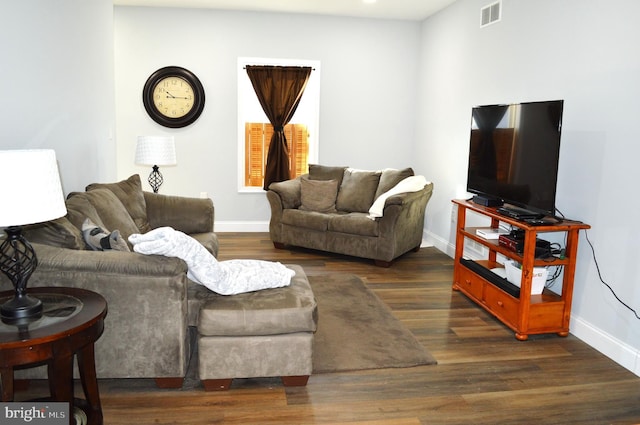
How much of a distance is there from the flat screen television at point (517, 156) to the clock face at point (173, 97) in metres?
3.57

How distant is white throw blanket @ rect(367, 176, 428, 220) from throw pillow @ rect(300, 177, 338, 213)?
64 cm

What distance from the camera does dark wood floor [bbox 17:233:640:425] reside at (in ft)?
7.99

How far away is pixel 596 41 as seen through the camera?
331 cm

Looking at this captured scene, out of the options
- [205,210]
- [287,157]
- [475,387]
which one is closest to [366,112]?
[287,157]

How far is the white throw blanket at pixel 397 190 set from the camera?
5.09 m

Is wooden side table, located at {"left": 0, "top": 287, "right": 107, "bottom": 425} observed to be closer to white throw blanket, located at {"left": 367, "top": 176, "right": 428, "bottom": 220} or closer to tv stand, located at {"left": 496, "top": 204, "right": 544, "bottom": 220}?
tv stand, located at {"left": 496, "top": 204, "right": 544, "bottom": 220}

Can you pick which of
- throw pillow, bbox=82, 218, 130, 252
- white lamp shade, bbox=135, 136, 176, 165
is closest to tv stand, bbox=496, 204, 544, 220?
throw pillow, bbox=82, 218, 130, 252

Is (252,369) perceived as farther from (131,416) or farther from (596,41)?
(596,41)

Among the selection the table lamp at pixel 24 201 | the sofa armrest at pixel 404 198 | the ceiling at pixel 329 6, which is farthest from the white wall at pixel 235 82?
the table lamp at pixel 24 201

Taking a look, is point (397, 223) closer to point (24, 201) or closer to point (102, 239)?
point (102, 239)

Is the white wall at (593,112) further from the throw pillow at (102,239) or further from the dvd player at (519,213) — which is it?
the throw pillow at (102,239)

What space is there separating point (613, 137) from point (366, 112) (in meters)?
3.72

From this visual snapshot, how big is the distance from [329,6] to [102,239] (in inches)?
165

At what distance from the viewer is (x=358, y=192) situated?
5.72 metres
